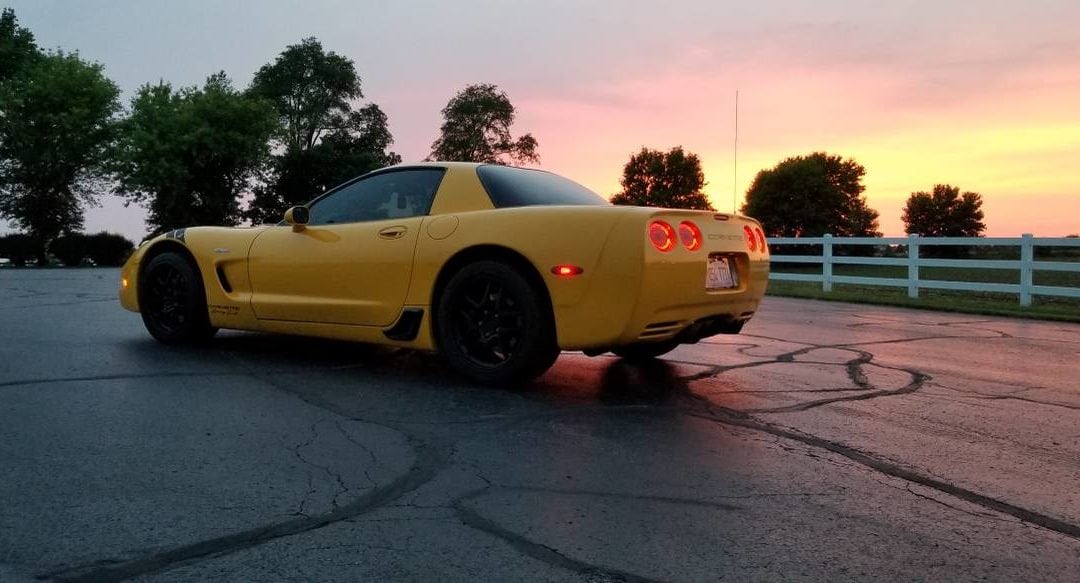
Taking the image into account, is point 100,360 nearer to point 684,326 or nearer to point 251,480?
point 251,480

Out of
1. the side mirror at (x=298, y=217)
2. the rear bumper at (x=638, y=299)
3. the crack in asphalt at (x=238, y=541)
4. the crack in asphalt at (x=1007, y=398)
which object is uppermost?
the side mirror at (x=298, y=217)

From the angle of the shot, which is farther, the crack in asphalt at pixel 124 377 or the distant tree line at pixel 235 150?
the distant tree line at pixel 235 150

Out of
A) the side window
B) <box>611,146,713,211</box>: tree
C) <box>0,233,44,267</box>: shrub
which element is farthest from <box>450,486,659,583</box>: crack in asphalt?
<box>611,146,713,211</box>: tree

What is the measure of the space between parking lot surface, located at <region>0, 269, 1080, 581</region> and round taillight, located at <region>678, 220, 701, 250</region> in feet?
2.98

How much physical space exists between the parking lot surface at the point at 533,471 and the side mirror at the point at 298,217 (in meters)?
1.02

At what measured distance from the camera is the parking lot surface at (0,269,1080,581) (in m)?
2.35

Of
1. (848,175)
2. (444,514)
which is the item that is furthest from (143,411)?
(848,175)

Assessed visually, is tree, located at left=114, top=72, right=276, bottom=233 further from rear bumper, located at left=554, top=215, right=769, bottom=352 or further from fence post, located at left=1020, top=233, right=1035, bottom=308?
rear bumper, located at left=554, top=215, right=769, bottom=352

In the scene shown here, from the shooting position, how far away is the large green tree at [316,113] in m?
63.4

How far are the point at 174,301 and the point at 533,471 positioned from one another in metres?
4.64

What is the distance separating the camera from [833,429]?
157 inches

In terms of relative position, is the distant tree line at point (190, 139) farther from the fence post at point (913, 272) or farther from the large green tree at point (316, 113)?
the fence post at point (913, 272)

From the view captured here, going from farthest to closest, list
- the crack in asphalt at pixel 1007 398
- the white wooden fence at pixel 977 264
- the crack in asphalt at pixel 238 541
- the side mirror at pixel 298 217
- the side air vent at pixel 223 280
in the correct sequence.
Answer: the white wooden fence at pixel 977 264 < the side air vent at pixel 223 280 < the side mirror at pixel 298 217 < the crack in asphalt at pixel 1007 398 < the crack in asphalt at pixel 238 541

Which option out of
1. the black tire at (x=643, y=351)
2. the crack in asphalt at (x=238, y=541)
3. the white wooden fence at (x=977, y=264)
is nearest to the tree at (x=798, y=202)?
the white wooden fence at (x=977, y=264)
